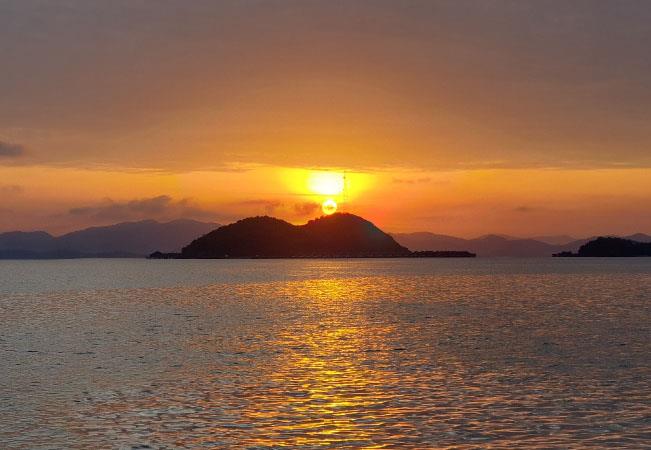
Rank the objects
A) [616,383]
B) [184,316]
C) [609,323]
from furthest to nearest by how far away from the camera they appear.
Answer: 1. [184,316]
2. [609,323]
3. [616,383]

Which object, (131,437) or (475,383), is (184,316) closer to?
(475,383)

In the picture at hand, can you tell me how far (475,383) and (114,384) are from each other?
782 inches

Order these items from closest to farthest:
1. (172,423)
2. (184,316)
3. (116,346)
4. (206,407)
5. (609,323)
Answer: (172,423) → (206,407) → (116,346) → (609,323) → (184,316)

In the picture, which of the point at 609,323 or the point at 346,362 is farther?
the point at 609,323

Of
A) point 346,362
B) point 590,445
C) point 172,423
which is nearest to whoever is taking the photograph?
point 590,445

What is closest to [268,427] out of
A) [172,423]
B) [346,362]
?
[172,423]

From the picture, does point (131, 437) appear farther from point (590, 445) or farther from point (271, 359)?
point (271, 359)

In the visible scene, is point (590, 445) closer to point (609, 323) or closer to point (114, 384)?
point (114, 384)

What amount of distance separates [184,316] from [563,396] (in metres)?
64.7

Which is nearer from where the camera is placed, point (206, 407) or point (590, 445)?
point (590, 445)

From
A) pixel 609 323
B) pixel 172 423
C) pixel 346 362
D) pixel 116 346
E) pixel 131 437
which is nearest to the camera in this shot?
pixel 131 437

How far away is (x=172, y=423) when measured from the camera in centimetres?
3025

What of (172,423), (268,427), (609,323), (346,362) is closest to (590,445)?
(268,427)

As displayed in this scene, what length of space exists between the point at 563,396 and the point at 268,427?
606 inches
